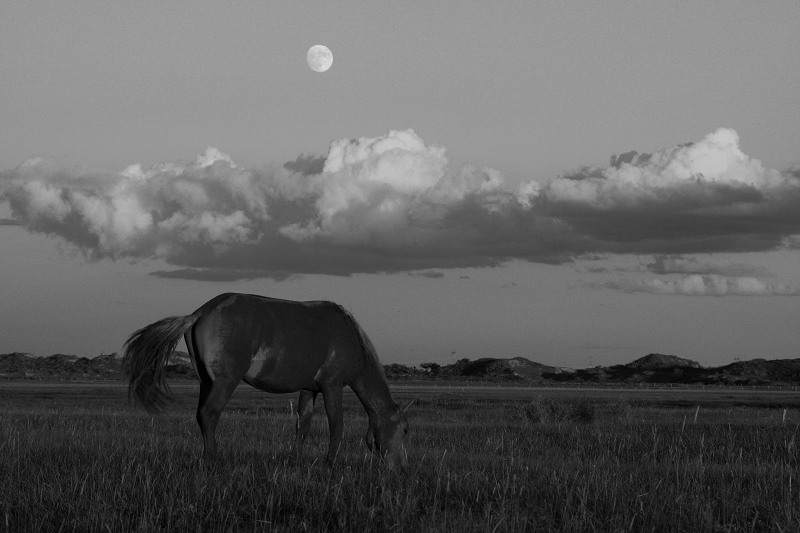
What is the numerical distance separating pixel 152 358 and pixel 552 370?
177288mm

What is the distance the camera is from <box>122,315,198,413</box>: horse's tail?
39.1ft

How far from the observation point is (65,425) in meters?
21.4

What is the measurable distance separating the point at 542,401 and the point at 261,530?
77.9 ft

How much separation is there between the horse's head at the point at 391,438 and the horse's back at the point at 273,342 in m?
0.89

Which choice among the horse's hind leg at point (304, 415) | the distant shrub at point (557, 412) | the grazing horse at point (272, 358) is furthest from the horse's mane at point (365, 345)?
the distant shrub at point (557, 412)

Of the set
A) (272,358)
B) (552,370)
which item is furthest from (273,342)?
(552,370)

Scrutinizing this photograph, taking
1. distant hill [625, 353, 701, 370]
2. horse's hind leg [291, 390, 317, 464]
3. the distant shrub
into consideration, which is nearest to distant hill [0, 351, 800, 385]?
distant hill [625, 353, 701, 370]

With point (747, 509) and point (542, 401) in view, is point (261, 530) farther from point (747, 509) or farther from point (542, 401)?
point (542, 401)

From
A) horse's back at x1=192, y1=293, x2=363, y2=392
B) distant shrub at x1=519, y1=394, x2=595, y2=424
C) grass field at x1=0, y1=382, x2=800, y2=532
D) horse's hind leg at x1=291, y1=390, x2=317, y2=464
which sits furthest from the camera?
distant shrub at x1=519, y1=394, x2=595, y2=424

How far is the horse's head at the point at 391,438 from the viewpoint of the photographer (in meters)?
11.5

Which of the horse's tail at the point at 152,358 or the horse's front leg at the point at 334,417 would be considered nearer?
the horse's front leg at the point at 334,417

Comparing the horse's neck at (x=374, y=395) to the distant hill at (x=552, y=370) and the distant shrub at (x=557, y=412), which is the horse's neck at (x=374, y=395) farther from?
the distant hill at (x=552, y=370)

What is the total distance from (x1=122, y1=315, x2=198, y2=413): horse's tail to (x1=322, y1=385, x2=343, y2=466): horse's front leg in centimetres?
222

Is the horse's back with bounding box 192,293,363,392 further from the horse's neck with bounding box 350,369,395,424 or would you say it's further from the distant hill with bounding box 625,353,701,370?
the distant hill with bounding box 625,353,701,370
